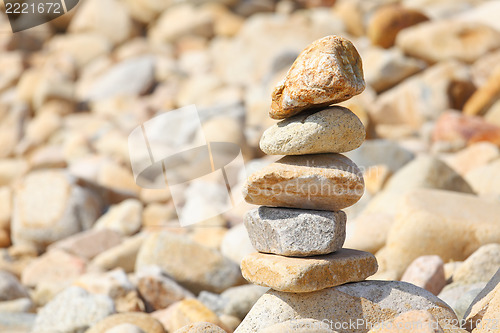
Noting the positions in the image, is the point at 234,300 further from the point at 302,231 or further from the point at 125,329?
the point at 302,231

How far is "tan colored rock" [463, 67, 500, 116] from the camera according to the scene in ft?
29.4

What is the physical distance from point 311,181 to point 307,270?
48 cm

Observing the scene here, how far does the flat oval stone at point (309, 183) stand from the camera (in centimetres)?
307

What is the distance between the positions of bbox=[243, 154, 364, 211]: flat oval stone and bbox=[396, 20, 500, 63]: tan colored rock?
808 cm

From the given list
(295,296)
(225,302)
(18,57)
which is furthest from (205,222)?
(18,57)

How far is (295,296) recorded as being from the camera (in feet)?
10.2

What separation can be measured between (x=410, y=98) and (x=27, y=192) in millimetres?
6417

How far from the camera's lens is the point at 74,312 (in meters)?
4.68

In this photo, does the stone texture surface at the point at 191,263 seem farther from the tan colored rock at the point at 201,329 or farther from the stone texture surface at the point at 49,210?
the stone texture surface at the point at 49,210

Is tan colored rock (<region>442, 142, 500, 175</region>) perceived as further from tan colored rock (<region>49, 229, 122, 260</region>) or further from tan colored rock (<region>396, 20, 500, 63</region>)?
tan colored rock (<region>49, 229, 122, 260</region>)

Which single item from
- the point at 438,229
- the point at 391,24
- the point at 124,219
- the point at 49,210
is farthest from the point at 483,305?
the point at 391,24

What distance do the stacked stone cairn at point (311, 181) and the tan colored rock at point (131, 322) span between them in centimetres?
136

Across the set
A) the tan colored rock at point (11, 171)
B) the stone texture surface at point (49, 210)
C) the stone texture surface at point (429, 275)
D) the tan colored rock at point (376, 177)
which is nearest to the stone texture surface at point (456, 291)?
the stone texture surface at point (429, 275)

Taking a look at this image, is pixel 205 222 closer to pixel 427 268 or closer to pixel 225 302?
pixel 225 302
